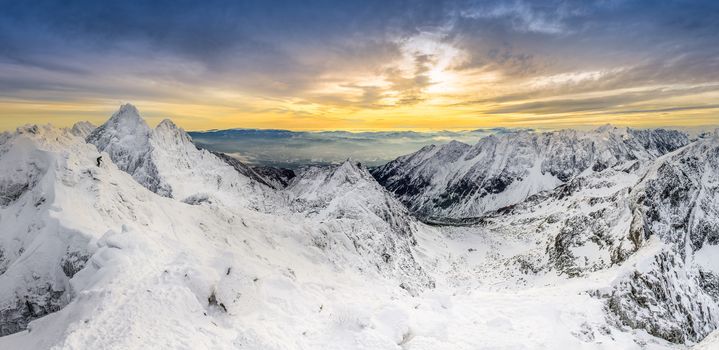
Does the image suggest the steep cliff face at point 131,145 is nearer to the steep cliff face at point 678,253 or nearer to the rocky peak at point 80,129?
the rocky peak at point 80,129

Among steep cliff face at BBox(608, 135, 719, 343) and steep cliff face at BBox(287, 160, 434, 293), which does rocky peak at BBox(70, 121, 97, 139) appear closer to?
steep cliff face at BBox(287, 160, 434, 293)

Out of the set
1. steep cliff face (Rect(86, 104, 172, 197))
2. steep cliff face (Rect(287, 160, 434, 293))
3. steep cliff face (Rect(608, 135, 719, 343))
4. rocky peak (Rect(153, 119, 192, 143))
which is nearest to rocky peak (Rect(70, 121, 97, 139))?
steep cliff face (Rect(86, 104, 172, 197))

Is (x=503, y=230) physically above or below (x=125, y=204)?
below

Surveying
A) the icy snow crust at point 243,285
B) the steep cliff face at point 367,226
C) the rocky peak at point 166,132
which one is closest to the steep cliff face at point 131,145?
the rocky peak at point 166,132

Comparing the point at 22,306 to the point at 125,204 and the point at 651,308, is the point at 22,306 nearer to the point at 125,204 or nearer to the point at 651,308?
the point at 125,204

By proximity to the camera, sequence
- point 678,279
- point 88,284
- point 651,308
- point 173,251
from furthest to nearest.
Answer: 1. point 678,279
2. point 651,308
3. point 173,251
4. point 88,284

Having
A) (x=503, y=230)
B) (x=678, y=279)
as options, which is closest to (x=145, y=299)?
(x=678, y=279)

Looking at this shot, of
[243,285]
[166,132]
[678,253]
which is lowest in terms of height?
[678,253]

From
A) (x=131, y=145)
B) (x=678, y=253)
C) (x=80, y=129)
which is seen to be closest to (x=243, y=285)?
(x=678, y=253)

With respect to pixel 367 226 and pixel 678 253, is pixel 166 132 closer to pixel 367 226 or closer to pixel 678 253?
pixel 367 226

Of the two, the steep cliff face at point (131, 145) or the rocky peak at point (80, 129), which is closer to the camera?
the steep cliff face at point (131, 145)

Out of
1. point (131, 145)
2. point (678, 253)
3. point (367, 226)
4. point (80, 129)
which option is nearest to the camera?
point (678, 253)
